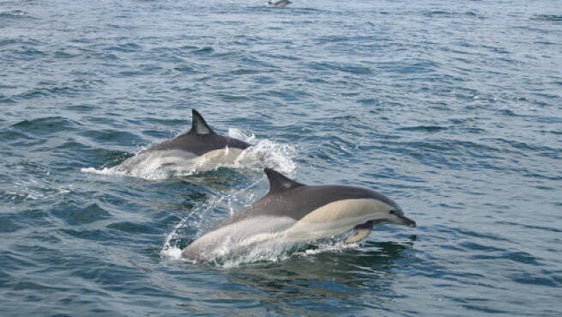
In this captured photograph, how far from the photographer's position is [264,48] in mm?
32438

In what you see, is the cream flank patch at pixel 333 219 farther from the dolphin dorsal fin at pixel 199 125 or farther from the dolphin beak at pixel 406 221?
the dolphin dorsal fin at pixel 199 125

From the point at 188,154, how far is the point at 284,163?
188 cm

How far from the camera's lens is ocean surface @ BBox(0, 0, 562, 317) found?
1055 cm

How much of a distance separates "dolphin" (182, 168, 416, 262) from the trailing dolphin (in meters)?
4.59

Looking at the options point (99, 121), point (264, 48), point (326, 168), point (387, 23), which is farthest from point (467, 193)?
point (387, 23)

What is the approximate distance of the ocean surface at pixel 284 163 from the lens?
10.5 meters

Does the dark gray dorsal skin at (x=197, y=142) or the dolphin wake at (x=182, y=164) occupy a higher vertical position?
the dark gray dorsal skin at (x=197, y=142)

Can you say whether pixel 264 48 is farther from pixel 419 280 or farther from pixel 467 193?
pixel 419 280

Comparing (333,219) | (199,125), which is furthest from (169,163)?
(333,219)

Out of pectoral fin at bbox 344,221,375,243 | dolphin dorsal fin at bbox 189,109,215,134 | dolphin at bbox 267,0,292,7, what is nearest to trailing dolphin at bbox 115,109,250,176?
dolphin dorsal fin at bbox 189,109,215,134

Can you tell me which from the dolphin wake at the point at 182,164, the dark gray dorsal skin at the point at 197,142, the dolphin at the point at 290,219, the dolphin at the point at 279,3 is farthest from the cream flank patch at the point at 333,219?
the dolphin at the point at 279,3

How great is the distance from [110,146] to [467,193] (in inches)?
286

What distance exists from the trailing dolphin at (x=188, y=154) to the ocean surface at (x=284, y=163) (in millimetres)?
232

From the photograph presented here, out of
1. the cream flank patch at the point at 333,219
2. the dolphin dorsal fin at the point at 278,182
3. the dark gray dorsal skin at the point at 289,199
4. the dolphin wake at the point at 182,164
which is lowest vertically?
the dolphin wake at the point at 182,164
